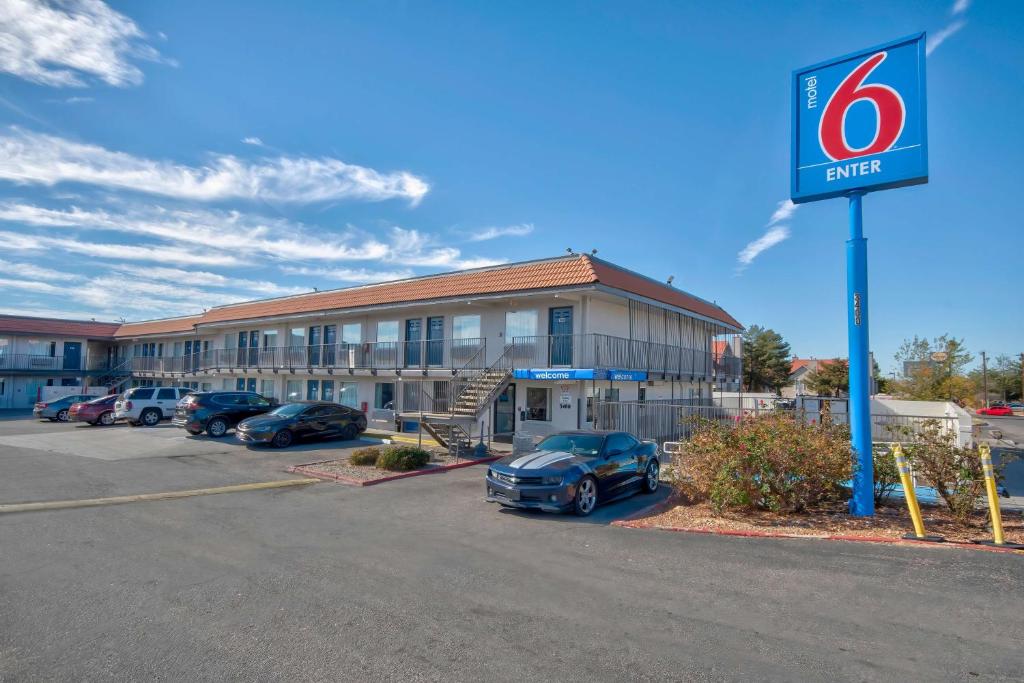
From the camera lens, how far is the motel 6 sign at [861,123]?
29.8 ft

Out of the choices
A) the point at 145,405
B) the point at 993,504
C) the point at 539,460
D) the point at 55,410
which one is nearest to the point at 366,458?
the point at 539,460

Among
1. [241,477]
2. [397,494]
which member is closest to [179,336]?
[241,477]

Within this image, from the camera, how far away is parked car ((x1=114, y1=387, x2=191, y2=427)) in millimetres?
24891

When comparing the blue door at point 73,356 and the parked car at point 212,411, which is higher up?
the blue door at point 73,356

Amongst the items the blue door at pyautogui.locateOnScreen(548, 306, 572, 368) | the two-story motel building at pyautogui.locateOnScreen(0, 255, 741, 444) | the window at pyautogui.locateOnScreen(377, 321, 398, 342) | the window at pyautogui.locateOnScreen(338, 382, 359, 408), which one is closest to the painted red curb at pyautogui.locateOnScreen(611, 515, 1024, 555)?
the two-story motel building at pyautogui.locateOnScreen(0, 255, 741, 444)

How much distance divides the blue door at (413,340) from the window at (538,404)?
18.2 feet

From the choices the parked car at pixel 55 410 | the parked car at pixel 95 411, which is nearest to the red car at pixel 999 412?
the parked car at pixel 95 411

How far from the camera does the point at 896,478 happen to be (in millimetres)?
9453

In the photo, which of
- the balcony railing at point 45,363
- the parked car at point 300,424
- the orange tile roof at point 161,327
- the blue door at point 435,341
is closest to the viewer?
the parked car at point 300,424

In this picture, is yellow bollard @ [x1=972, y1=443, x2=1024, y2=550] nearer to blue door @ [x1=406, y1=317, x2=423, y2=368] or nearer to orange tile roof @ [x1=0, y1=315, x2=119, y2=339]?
blue door @ [x1=406, y1=317, x2=423, y2=368]

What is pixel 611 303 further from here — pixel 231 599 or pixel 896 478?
pixel 231 599

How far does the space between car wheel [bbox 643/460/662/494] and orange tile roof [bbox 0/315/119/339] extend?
45281 mm

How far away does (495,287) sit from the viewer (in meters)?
20.2

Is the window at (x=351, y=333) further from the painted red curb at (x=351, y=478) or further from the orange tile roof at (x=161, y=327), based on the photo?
the orange tile roof at (x=161, y=327)
